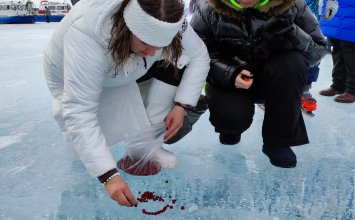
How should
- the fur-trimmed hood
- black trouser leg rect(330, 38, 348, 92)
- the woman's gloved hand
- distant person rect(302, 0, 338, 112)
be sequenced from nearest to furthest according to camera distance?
1. the fur-trimmed hood
2. distant person rect(302, 0, 338, 112)
3. the woman's gloved hand
4. black trouser leg rect(330, 38, 348, 92)

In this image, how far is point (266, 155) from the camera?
161 cm

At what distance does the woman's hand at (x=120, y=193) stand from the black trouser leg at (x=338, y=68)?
2131mm

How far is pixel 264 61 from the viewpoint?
1.49 metres

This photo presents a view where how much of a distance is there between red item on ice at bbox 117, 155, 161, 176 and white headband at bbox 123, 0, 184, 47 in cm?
62

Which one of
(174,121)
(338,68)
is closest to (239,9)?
(174,121)

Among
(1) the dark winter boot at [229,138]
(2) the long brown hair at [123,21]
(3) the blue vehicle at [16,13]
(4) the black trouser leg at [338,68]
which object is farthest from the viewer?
(3) the blue vehicle at [16,13]

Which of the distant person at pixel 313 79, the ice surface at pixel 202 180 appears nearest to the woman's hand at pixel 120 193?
the ice surface at pixel 202 180

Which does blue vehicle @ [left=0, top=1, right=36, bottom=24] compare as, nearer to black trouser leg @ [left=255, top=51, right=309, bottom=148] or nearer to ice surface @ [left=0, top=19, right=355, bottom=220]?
ice surface @ [left=0, top=19, right=355, bottom=220]

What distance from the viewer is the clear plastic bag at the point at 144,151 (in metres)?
1.47

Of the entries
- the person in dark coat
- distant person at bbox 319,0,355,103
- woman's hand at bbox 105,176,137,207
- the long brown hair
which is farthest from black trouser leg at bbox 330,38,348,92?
woman's hand at bbox 105,176,137,207

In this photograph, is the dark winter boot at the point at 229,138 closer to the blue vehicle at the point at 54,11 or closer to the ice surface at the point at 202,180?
the ice surface at the point at 202,180

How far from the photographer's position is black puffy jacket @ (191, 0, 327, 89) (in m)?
1.40

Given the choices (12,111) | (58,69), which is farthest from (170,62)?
(12,111)

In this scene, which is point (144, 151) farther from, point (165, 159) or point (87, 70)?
point (87, 70)
